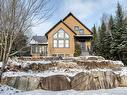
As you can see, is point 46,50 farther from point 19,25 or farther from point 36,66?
point 19,25

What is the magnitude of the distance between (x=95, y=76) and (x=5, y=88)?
172 inches

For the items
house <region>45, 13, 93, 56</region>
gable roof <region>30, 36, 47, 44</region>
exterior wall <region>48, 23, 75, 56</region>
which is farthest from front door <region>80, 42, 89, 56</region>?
gable roof <region>30, 36, 47, 44</region>

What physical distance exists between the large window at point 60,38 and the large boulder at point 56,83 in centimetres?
2778

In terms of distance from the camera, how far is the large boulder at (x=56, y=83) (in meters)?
12.5

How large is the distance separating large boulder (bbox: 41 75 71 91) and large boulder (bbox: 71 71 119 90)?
339mm

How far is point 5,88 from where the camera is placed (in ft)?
40.0

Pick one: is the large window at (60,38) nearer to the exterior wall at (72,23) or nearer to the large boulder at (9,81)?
the exterior wall at (72,23)

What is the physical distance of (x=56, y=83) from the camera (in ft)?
41.1

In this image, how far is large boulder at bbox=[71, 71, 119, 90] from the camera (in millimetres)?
12500

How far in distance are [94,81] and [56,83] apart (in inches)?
72.8

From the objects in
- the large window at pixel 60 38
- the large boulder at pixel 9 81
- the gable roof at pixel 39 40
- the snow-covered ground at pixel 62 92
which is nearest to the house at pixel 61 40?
the large window at pixel 60 38

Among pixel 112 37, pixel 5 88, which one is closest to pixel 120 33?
pixel 112 37

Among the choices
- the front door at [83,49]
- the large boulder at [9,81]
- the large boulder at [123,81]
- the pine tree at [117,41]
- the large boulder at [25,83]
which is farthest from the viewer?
the front door at [83,49]

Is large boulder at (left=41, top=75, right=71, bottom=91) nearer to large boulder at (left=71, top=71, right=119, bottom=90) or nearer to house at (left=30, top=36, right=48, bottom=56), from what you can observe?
large boulder at (left=71, top=71, right=119, bottom=90)
